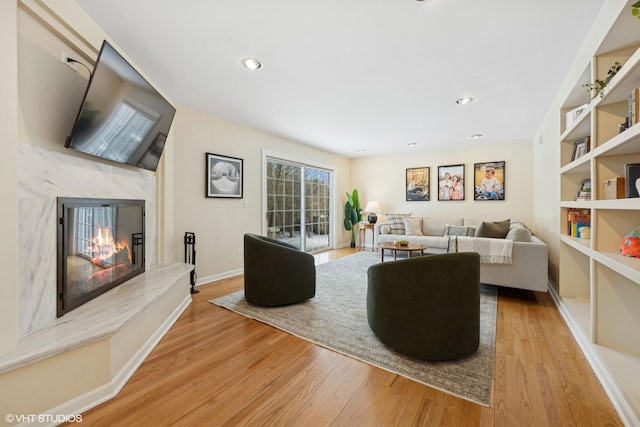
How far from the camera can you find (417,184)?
6195 mm

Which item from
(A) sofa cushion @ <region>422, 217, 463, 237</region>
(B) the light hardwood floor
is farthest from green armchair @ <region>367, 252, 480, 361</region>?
(A) sofa cushion @ <region>422, 217, 463, 237</region>

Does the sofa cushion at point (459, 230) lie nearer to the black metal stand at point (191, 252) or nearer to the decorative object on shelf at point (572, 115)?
the decorative object on shelf at point (572, 115)

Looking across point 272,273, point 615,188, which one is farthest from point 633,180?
point 272,273

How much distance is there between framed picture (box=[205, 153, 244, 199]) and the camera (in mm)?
3682

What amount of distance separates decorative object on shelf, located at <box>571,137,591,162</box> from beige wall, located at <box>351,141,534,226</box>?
2.93 meters

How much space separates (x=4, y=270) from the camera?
1.26 meters

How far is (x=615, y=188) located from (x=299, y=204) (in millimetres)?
4442

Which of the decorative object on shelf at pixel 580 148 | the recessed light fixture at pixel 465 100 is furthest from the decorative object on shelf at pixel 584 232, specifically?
the recessed light fixture at pixel 465 100

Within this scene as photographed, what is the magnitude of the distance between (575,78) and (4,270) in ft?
13.4

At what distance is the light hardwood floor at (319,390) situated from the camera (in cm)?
132

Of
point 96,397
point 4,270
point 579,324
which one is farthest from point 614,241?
point 4,270

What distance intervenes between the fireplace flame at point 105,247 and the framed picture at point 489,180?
19.9 ft

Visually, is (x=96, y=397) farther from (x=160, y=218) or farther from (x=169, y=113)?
(x=169, y=113)

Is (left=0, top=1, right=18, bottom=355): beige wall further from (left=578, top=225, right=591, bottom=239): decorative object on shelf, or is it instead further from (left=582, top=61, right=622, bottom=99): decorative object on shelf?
(left=578, top=225, right=591, bottom=239): decorative object on shelf
